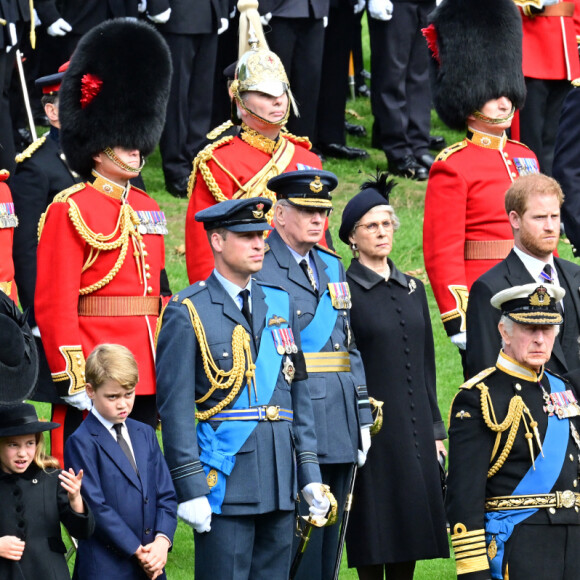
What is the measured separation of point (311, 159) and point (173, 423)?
251 centimetres

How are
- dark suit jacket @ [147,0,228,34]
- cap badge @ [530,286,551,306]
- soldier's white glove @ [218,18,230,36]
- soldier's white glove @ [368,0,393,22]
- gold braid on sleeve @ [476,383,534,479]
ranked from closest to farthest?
gold braid on sleeve @ [476,383,534,479]
cap badge @ [530,286,551,306]
dark suit jacket @ [147,0,228,34]
soldier's white glove @ [218,18,230,36]
soldier's white glove @ [368,0,393,22]

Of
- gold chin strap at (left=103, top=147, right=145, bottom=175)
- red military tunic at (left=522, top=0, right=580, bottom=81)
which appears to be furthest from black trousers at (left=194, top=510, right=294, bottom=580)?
red military tunic at (left=522, top=0, right=580, bottom=81)

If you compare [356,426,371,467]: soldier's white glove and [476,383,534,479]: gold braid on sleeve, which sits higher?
[476,383,534,479]: gold braid on sleeve

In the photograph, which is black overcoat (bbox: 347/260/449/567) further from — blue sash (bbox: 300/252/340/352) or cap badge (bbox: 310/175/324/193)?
cap badge (bbox: 310/175/324/193)

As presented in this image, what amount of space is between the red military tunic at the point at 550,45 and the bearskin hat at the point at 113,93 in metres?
4.29

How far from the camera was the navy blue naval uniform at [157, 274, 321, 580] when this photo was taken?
6871mm

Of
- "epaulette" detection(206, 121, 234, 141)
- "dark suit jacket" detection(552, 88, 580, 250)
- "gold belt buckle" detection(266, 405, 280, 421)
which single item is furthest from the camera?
"epaulette" detection(206, 121, 234, 141)

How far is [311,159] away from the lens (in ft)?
29.5

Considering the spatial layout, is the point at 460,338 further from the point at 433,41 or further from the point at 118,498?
the point at 118,498

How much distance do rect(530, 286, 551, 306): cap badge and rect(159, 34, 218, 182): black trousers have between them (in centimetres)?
650

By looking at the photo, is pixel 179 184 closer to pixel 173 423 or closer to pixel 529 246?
pixel 529 246

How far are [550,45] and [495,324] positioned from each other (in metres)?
5.26

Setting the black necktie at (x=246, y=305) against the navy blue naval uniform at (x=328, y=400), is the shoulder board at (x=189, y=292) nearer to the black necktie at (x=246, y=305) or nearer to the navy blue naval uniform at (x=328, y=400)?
the black necktie at (x=246, y=305)

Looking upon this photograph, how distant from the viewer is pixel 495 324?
7723 mm
